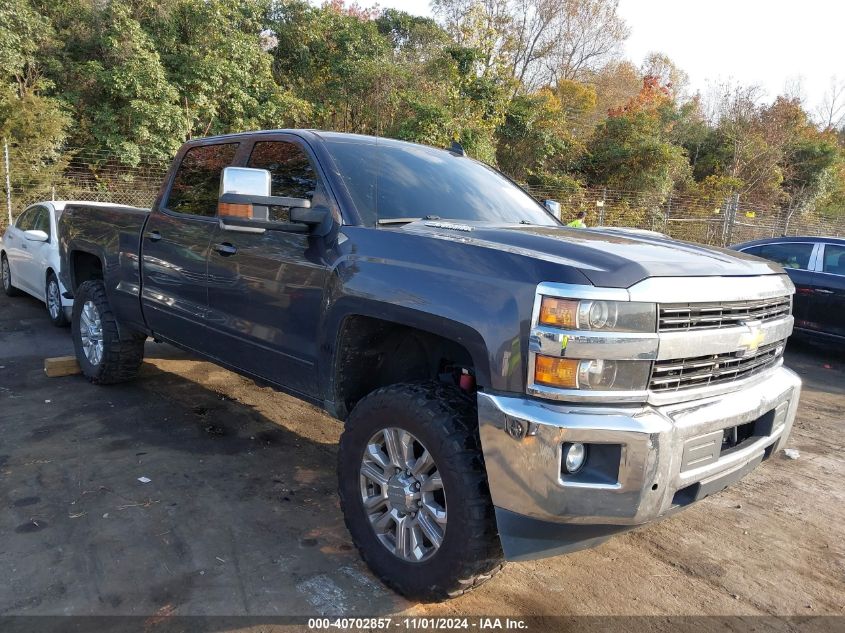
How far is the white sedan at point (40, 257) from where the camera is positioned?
7562 millimetres

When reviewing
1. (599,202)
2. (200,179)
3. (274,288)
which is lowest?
(274,288)

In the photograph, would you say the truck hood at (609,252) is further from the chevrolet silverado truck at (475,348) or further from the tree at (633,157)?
the tree at (633,157)

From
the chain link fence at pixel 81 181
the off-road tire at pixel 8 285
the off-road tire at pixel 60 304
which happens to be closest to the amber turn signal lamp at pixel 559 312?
the off-road tire at pixel 60 304

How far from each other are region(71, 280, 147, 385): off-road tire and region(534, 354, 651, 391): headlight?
4064 mm

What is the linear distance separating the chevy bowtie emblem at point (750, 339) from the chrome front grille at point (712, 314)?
3 cm

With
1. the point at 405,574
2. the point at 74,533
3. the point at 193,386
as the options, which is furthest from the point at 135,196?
the point at 405,574

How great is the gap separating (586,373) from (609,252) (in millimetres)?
547

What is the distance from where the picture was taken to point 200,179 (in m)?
4.41

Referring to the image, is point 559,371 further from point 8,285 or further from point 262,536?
point 8,285

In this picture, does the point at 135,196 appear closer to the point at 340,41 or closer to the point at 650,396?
the point at 340,41

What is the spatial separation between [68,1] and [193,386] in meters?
17.5

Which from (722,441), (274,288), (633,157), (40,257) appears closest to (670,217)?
(633,157)

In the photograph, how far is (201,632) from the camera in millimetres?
2471

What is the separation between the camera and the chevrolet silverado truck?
2195mm
